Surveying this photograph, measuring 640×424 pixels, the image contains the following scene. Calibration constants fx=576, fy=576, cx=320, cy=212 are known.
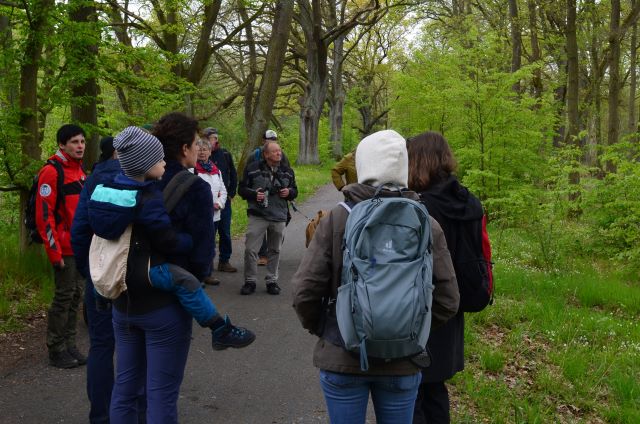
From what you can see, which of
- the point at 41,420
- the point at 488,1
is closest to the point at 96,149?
the point at 41,420

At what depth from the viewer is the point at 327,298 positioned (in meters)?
2.64

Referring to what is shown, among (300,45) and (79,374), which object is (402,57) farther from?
(79,374)

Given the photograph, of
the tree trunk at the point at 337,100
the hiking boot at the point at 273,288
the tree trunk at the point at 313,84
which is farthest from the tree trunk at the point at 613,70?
the tree trunk at the point at 337,100

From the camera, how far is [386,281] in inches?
89.1

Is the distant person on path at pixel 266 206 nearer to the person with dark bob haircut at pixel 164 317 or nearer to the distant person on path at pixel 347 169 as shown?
the distant person on path at pixel 347 169

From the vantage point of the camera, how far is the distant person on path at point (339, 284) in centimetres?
250

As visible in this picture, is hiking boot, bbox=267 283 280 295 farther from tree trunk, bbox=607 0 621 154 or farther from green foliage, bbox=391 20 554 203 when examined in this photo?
tree trunk, bbox=607 0 621 154

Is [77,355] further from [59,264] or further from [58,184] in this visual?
[58,184]

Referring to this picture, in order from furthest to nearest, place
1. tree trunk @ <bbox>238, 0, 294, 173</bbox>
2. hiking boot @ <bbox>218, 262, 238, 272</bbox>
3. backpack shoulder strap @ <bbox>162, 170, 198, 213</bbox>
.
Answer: tree trunk @ <bbox>238, 0, 294, 173</bbox> < hiking boot @ <bbox>218, 262, 238, 272</bbox> < backpack shoulder strap @ <bbox>162, 170, 198, 213</bbox>

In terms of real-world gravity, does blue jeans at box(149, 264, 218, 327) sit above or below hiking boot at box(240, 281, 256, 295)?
above

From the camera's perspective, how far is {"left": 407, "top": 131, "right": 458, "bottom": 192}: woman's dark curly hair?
324 cm

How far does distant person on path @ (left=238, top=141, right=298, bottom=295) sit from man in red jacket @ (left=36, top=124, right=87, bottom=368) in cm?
267

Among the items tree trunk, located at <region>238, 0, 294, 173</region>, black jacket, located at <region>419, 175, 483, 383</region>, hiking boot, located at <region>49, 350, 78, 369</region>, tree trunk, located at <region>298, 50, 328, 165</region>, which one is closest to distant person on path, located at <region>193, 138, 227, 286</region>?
hiking boot, located at <region>49, 350, 78, 369</region>

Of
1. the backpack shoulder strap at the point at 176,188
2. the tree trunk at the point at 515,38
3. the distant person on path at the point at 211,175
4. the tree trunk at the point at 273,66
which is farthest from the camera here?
the tree trunk at the point at 515,38
